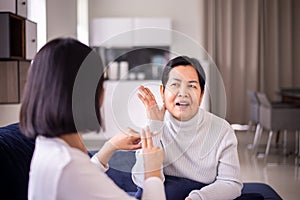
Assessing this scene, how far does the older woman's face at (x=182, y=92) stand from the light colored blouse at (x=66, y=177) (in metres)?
0.35

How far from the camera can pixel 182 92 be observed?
1.19 meters

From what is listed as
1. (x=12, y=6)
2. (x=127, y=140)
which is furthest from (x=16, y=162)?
(x=12, y=6)

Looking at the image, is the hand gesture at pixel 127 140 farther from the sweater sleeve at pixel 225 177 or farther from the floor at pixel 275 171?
the floor at pixel 275 171

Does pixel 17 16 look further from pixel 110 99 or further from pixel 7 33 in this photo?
pixel 110 99

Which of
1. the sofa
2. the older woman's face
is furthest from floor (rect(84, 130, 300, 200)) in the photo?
the older woman's face

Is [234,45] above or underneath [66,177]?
above

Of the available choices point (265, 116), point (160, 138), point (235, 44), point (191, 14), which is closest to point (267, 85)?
point (235, 44)

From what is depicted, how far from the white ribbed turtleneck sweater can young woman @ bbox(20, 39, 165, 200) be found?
16.4 inches

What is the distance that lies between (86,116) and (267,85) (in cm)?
707

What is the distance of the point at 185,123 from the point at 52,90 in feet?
1.74

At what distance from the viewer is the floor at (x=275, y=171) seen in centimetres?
379

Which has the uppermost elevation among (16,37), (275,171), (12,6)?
(12,6)

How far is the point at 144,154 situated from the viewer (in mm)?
1046

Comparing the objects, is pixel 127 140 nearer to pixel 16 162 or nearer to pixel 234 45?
pixel 16 162
